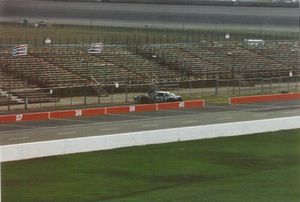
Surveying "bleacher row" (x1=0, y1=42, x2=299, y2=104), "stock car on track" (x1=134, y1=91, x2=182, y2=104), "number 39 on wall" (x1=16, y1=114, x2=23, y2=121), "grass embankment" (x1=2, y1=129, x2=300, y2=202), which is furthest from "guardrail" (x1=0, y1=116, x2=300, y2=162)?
"stock car on track" (x1=134, y1=91, x2=182, y2=104)

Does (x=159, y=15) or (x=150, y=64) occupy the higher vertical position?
(x=159, y=15)

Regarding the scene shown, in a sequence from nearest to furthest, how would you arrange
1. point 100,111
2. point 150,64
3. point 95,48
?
point 95,48 → point 150,64 → point 100,111

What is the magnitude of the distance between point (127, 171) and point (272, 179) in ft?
5.31

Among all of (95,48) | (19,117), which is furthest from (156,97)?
(19,117)

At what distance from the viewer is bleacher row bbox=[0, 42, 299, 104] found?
6.35m

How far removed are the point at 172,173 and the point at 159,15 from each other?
1369 millimetres

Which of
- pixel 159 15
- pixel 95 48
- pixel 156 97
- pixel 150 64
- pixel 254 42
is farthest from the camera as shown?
pixel 156 97

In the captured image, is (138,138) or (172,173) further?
(138,138)

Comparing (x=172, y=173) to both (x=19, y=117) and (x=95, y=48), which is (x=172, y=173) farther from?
(x=19, y=117)

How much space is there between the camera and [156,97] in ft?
30.9

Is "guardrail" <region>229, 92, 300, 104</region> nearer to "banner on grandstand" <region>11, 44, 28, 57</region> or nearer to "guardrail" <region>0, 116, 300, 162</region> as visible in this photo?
"guardrail" <region>0, 116, 300, 162</region>

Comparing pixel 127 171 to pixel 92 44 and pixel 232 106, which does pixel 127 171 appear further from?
pixel 232 106

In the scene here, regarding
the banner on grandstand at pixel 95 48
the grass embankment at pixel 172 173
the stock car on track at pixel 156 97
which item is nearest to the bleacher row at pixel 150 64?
the banner on grandstand at pixel 95 48

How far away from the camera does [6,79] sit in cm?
496
